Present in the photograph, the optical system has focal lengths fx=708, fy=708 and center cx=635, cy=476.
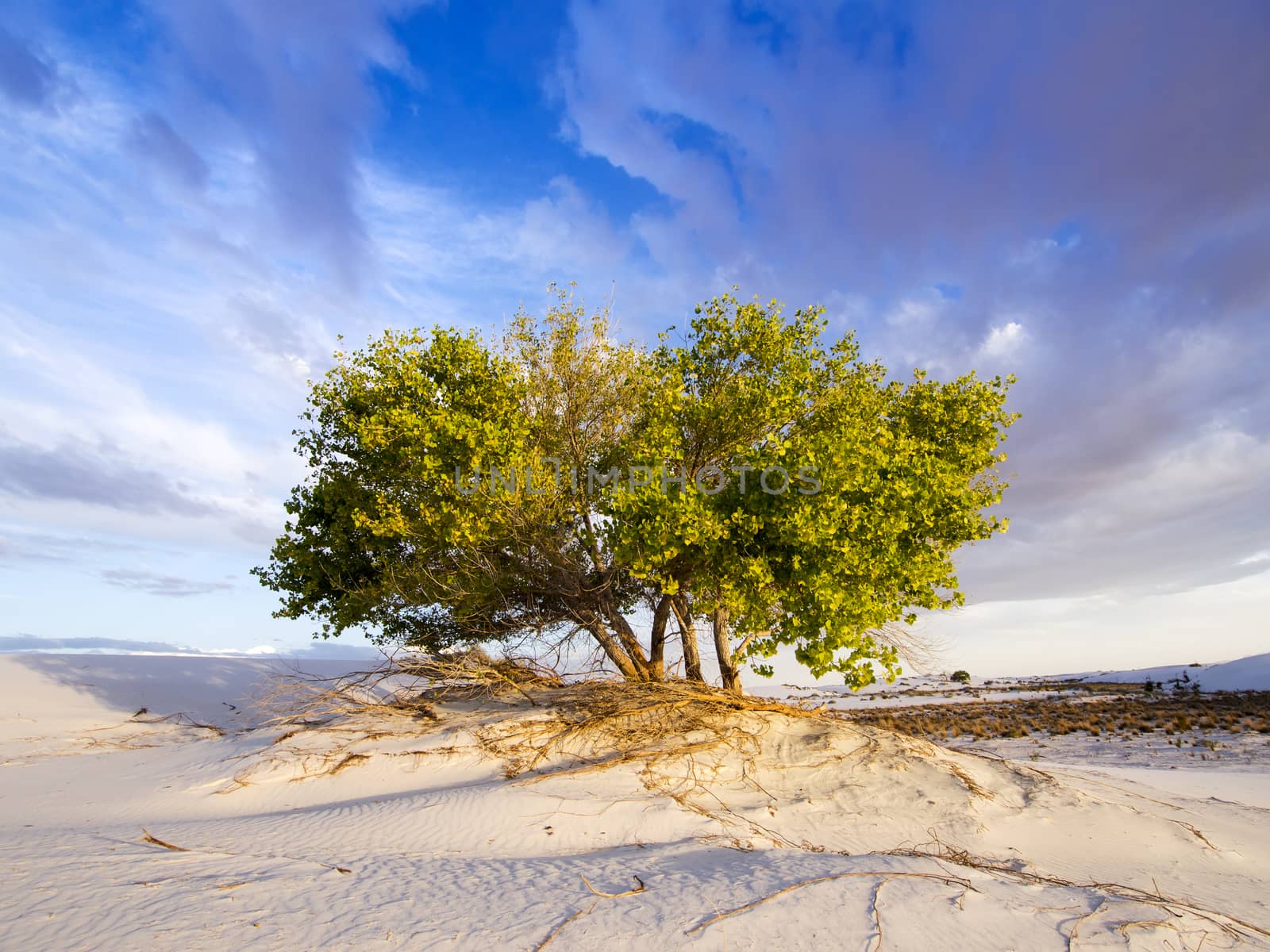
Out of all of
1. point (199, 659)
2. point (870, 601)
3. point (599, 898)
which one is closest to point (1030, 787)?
point (870, 601)

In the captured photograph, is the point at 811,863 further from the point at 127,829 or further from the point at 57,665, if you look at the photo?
the point at 57,665

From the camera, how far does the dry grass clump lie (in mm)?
22422

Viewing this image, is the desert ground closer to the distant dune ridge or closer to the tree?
the tree

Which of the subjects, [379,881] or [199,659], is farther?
[199,659]

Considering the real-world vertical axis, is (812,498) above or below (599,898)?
above

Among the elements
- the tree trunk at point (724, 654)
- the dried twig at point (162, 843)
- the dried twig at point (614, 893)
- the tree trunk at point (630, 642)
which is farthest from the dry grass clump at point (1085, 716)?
the dried twig at point (162, 843)

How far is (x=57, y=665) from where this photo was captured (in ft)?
79.6

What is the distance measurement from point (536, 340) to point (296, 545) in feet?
22.3

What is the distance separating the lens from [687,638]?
15086mm

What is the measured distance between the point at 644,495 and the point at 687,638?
526cm

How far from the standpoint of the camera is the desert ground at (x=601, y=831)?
4.57 metres

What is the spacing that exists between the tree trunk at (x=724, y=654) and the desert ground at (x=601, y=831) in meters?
1.23

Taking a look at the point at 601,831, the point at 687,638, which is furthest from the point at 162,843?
the point at 687,638

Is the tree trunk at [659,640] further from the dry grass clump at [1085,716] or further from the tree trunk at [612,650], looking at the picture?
the dry grass clump at [1085,716]
